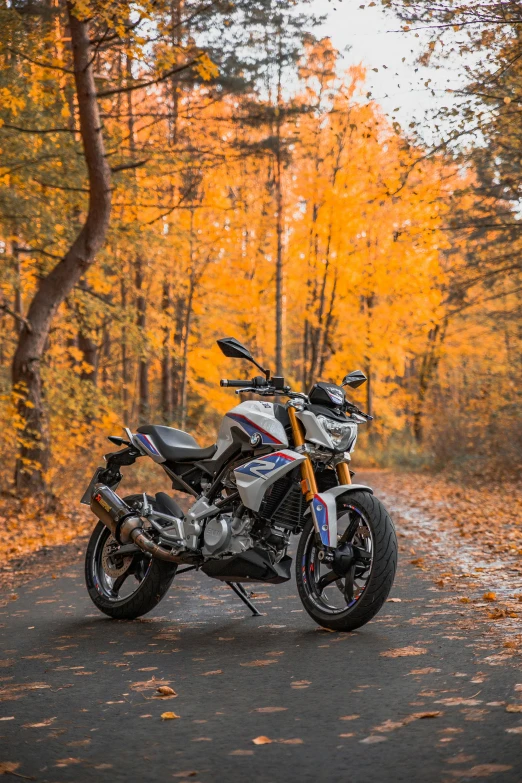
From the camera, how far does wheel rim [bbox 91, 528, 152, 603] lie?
6387 millimetres

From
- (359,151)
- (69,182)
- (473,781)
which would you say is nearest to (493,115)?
(69,182)

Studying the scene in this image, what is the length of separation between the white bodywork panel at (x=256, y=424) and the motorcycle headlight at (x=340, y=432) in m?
0.29

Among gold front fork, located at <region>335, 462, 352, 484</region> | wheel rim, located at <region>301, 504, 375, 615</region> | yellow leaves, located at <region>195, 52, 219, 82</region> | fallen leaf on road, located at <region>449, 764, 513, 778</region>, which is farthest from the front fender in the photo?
yellow leaves, located at <region>195, 52, 219, 82</region>

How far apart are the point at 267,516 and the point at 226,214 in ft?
67.5

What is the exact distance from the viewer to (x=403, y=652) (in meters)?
4.84

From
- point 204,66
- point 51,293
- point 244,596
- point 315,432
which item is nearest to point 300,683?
point 315,432

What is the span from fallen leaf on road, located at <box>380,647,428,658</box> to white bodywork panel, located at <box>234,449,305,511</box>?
1.24m

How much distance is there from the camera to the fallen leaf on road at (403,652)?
4.77m

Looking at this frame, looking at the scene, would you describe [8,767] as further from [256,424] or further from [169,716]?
[256,424]

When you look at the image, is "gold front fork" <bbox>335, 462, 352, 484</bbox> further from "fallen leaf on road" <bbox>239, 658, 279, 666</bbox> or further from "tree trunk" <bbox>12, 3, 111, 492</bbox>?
"tree trunk" <bbox>12, 3, 111, 492</bbox>

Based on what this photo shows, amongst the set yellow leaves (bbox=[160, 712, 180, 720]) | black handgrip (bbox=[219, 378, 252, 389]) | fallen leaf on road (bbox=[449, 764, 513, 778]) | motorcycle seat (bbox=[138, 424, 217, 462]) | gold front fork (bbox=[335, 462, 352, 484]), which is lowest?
yellow leaves (bbox=[160, 712, 180, 720])

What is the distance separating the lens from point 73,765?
329 centimetres

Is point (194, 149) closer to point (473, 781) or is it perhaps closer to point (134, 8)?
point (134, 8)

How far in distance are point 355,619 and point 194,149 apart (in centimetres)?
1302
